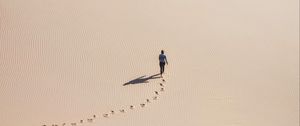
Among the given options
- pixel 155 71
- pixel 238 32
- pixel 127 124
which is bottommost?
pixel 127 124

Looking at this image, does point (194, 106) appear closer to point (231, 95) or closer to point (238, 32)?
point (231, 95)

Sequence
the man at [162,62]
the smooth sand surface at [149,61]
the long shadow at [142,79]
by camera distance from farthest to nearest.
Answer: the man at [162,62] → the long shadow at [142,79] → the smooth sand surface at [149,61]

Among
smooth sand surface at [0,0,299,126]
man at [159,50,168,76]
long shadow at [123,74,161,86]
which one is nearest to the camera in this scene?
smooth sand surface at [0,0,299,126]

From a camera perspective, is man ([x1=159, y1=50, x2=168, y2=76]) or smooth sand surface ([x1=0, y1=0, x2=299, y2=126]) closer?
smooth sand surface ([x1=0, y1=0, x2=299, y2=126])

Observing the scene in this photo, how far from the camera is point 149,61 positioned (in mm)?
13203

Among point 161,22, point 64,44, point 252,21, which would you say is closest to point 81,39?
point 64,44

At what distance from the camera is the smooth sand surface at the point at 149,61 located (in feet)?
36.1

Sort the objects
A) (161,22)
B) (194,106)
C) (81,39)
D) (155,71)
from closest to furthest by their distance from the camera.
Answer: (194,106)
(155,71)
(81,39)
(161,22)

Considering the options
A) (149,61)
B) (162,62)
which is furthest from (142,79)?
(149,61)

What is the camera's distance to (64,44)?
1349 cm

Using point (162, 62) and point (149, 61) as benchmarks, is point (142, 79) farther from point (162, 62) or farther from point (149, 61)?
point (149, 61)

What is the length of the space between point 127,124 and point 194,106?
1482 millimetres

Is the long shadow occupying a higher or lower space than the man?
lower

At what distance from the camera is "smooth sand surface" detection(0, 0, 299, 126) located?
1101 centimetres
